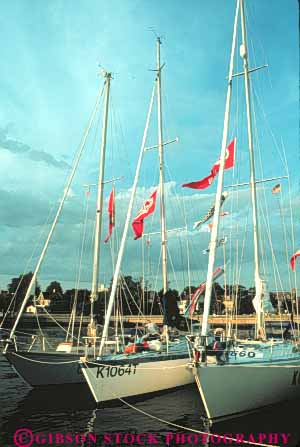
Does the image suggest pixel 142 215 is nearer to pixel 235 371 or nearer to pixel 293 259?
pixel 293 259

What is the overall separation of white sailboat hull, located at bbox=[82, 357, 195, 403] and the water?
62 cm

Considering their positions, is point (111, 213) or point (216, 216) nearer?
point (216, 216)

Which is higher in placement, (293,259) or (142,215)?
(142,215)

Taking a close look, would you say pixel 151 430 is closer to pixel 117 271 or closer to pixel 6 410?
pixel 6 410

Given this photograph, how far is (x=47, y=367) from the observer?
26797 mm

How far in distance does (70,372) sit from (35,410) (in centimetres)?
396

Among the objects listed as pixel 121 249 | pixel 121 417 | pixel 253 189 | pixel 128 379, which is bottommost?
pixel 121 417

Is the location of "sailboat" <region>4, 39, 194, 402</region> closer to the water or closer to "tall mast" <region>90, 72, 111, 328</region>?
"tall mast" <region>90, 72, 111, 328</region>

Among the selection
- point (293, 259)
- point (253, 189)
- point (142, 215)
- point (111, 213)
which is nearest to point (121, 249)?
point (142, 215)

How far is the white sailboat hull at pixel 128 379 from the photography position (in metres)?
22.6

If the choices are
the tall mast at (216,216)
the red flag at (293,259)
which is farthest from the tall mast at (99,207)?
the red flag at (293,259)

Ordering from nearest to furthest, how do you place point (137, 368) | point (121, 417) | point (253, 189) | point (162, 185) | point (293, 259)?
point (121, 417) < point (137, 368) < point (253, 189) < point (293, 259) < point (162, 185)

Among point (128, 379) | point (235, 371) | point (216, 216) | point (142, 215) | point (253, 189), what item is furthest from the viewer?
point (142, 215)

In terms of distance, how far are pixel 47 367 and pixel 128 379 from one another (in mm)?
5785
